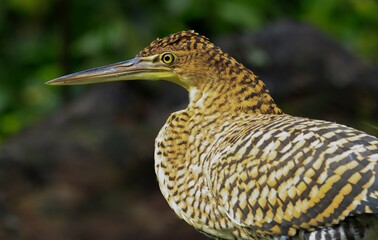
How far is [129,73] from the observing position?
5.81m

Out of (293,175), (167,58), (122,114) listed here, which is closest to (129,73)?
(167,58)

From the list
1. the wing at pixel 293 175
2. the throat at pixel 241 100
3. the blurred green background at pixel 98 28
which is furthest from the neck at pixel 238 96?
the blurred green background at pixel 98 28

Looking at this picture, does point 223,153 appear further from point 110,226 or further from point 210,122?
point 110,226

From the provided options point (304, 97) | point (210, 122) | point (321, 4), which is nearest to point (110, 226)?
point (304, 97)

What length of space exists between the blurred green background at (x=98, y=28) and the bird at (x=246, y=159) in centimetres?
405

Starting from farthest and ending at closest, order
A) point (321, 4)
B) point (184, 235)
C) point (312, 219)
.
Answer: point (321, 4), point (184, 235), point (312, 219)

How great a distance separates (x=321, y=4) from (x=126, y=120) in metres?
3.80

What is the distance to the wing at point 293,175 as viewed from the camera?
4.79 meters

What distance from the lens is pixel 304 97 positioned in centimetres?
908

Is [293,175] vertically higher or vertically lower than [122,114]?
higher

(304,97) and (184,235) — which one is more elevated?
(304,97)

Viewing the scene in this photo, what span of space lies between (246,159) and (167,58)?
0.85 meters

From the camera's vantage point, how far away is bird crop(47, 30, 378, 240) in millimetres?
4812

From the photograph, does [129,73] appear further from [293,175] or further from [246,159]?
[293,175]
